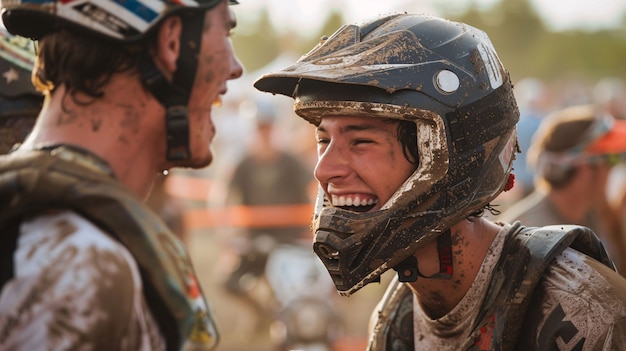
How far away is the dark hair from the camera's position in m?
2.46

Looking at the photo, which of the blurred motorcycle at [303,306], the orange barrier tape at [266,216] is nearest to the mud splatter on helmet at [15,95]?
A: the blurred motorcycle at [303,306]

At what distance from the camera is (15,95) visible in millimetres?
3947

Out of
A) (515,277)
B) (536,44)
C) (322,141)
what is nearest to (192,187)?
(322,141)

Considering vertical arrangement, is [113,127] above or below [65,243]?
above

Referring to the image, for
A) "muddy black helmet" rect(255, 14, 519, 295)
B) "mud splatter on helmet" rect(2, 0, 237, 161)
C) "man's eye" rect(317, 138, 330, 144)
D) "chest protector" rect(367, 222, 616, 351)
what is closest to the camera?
"mud splatter on helmet" rect(2, 0, 237, 161)

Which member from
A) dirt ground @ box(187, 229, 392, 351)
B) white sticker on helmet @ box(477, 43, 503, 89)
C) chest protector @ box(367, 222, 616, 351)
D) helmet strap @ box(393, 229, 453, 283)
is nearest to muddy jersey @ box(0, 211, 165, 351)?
helmet strap @ box(393, 229, 453, 283)

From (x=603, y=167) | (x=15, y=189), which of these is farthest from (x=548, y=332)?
(x=603, y=167)

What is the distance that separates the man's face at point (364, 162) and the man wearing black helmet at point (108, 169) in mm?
673

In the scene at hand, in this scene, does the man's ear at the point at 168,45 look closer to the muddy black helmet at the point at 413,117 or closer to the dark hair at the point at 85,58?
the dark hair at the point at 85,58

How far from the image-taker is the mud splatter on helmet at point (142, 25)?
243cm

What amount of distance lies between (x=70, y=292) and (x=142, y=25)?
81cm

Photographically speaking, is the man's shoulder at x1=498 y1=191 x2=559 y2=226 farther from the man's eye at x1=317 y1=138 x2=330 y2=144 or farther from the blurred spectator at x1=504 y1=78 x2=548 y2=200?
the man's eye at x1=317 y1=138 x2=330 y2=144

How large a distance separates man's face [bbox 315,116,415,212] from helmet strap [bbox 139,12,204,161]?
808 millimetres

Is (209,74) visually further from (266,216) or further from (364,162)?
(266,216)
